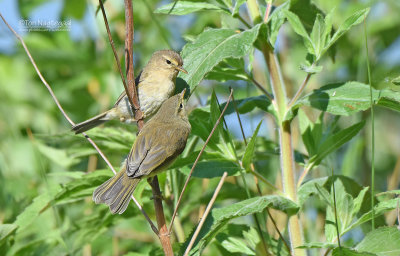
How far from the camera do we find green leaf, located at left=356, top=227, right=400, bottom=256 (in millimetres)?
2213

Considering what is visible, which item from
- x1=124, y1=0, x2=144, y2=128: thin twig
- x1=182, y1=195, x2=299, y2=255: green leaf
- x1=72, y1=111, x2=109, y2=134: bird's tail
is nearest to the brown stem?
x1=182, y1=195, x2=299, y2=255: green leaf

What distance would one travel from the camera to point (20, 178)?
13.9ft

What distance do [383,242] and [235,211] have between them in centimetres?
59

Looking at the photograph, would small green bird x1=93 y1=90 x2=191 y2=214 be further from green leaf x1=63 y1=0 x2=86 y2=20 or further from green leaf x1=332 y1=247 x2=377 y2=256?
green leaf x1=63 y1=0 x2=86 y2=20

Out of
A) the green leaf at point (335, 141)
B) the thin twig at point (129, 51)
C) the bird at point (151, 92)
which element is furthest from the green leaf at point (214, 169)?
the bird at point (151, 92)

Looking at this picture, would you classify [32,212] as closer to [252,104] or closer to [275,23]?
[252,104]

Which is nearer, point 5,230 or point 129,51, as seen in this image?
point 129,51

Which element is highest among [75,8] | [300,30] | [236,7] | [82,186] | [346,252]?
[75,8]

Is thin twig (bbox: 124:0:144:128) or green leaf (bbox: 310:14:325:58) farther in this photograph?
green leaf (bbox: 310:14:325:58)

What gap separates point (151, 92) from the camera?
3.69 metres

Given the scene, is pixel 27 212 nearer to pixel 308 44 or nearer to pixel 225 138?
pixel 225 138

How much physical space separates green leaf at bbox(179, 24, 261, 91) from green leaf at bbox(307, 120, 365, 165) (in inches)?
25.2

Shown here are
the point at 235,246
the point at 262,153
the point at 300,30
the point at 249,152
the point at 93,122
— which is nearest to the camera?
the point at 249,152

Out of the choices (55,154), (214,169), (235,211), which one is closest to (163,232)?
(235,211)
